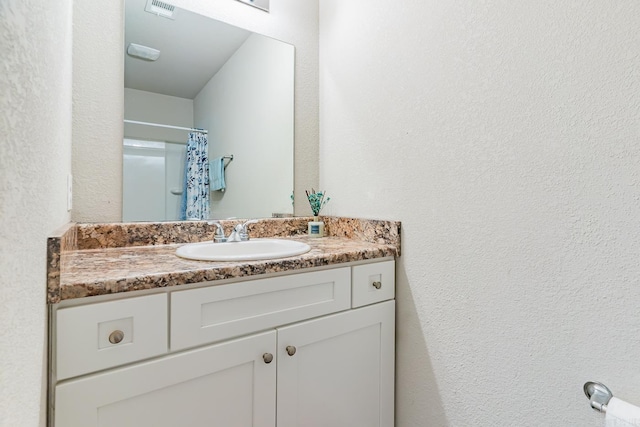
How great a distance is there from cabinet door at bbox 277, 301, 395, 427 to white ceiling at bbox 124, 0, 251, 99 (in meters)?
1.09

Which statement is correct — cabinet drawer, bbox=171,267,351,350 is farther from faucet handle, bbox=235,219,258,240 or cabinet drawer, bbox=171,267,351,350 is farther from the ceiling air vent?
the ceiling air vent

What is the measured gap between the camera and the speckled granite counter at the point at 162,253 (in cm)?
68

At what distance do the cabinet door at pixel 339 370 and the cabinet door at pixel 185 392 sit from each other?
0.06 m

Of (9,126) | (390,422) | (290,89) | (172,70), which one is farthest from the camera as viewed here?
(290,89)

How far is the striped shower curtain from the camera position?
1357 mm

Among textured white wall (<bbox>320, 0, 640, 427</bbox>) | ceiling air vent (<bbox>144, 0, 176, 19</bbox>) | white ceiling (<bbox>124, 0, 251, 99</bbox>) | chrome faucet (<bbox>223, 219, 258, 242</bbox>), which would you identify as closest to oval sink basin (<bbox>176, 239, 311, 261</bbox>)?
chrome faucet (<bbox>223, 219, 258, 242</bbox>)

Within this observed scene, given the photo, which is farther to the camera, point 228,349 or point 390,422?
point 390,422

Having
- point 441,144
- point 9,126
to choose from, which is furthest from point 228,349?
point 441,144

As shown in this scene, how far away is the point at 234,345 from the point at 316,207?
34.4 inches

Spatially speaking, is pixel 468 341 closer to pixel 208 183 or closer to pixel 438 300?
pixel 438 300

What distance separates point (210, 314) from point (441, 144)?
89 cm

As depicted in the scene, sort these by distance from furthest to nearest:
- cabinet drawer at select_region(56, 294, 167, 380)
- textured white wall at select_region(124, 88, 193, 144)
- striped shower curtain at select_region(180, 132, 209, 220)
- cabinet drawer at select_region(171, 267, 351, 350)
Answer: striped shower curtain at select_region(180, 132, 209, 220) → textured white wall at select_region(124, 88, 193, 144) → cabinet drawer at select_region(171, 267, 351, 350) → cabinet drawer at select_region(56, 294, 167, 380)

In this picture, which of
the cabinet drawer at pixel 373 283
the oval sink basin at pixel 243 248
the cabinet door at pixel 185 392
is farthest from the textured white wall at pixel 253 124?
the cabinet door at pixel 185 392

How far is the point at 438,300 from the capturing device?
1.08 m
